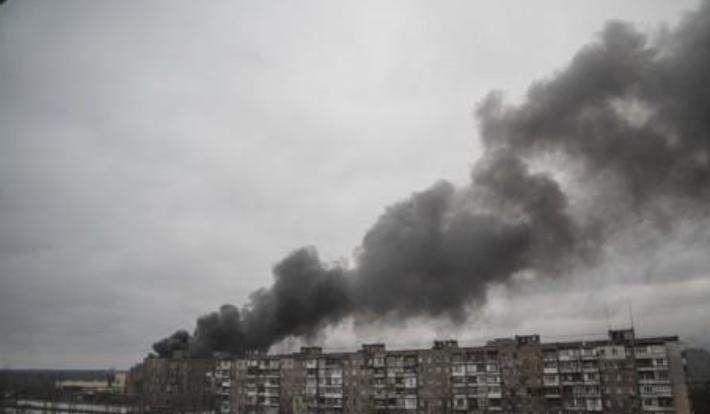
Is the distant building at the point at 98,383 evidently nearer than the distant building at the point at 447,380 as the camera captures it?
No

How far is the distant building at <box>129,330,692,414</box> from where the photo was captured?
116ft

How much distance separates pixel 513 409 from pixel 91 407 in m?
39.9

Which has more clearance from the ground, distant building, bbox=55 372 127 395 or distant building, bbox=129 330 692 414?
distant building, bbox=129 330 692 414

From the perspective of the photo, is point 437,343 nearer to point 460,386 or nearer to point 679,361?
point 460,386

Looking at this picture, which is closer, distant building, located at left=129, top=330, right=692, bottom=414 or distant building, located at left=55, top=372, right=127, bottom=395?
distant building, located at left=129, top=330, right=692, bottom=414

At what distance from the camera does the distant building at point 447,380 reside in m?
35.2

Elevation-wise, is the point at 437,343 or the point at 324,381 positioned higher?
the point at 437,343

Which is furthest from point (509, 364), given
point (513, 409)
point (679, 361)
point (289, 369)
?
point (289, 369)

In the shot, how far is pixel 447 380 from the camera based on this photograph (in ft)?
137

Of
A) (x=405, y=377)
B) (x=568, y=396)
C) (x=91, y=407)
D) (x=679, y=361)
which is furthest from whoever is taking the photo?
(x=91, y=407)

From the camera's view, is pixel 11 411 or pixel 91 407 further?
pixel 91 407

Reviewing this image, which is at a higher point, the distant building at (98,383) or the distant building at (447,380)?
the distant building at (447,380)

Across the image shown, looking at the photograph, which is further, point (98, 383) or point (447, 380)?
point (98, 383)

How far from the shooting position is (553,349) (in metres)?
38.9
